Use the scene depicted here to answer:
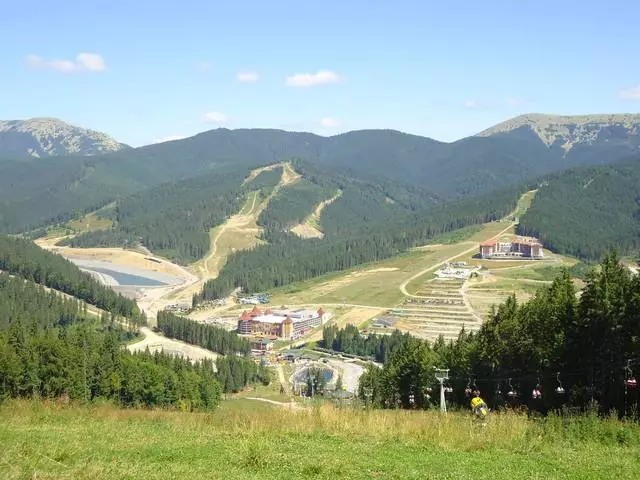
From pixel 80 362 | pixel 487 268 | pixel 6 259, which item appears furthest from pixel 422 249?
pixel 80 362

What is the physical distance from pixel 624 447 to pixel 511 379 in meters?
16.7

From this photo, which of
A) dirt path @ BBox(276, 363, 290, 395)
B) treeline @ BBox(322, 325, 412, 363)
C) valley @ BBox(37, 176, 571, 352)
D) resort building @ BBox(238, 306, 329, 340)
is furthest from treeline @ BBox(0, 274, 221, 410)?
resort building @ BBox(238, 306, 329, 340)

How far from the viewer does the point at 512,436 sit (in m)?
14.9

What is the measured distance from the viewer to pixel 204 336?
322 ft

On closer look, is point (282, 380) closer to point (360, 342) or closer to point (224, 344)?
point (224, 344)

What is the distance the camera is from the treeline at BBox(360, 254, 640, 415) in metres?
25.2

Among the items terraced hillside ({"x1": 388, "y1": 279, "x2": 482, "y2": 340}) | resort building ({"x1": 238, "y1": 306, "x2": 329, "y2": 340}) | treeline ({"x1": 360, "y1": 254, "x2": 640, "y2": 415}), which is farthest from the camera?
resort building ({"x1": 238, "y1": 306, "x2": 329, "y2": 340})

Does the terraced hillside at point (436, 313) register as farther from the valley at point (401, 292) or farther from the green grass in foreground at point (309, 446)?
the green grass in foreground at point (309, 446)

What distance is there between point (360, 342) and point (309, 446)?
84.2m

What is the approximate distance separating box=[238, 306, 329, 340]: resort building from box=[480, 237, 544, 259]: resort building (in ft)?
200

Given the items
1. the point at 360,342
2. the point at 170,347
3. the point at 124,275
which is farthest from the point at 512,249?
the point at 124,275

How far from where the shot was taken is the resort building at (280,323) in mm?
108812

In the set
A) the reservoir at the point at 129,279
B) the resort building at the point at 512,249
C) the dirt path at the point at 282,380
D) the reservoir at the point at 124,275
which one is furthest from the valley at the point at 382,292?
the resort building at the point at 512,249

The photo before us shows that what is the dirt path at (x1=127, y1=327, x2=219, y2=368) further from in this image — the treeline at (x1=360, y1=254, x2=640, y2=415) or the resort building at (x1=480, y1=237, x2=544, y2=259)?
the resort building at (x1=480, y1=237, x2=544, y2=259)
